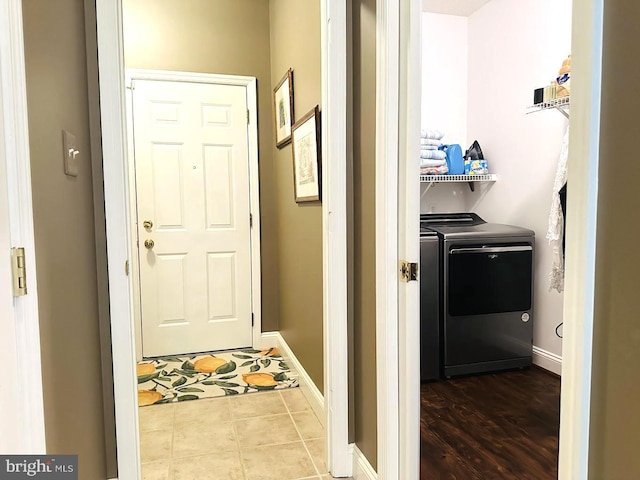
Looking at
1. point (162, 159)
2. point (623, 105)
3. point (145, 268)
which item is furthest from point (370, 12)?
point (145, 268)

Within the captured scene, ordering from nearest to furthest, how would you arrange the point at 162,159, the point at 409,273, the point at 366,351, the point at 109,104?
the point at 409,273 < the point at 109,104 < the point at 366,351 < the point at 162,159

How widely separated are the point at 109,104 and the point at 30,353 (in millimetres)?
1010

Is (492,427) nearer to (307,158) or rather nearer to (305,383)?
(305,383)

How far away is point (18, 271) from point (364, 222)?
1187mm

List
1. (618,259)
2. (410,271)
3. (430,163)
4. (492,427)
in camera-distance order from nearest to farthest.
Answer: (618,259) < (410,271) < (492,427) < (430,163)

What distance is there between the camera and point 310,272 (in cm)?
257

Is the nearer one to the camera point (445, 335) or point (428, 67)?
point (445, 335)

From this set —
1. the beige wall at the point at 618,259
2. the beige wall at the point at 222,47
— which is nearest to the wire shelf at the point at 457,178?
the beige wall at the point at 222,47

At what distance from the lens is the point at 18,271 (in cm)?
82

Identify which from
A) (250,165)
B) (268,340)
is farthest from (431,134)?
(268,340)

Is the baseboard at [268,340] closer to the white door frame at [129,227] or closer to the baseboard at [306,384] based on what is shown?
the baseboard at [306,384]

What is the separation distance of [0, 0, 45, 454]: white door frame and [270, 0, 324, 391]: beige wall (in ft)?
4.98

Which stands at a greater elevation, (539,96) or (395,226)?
(539,96)

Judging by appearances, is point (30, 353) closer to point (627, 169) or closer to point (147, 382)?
point (627, 169)
